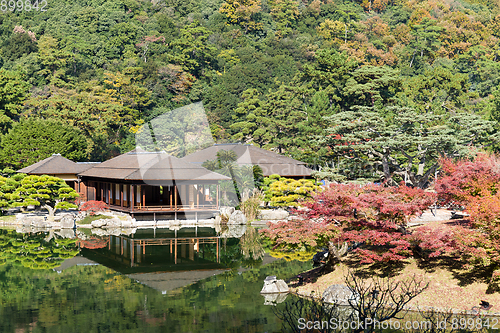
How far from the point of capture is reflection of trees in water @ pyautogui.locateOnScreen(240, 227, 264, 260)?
58.6 ft

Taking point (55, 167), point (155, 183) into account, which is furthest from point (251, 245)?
point (55, 167)

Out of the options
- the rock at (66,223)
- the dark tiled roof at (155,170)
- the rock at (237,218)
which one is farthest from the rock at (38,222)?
the rock at (237,218)

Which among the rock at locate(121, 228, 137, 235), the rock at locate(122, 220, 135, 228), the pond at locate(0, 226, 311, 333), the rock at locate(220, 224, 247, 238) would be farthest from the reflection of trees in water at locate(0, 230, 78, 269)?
the rock at locate(220, 224, 247, 238)

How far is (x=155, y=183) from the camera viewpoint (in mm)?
24719

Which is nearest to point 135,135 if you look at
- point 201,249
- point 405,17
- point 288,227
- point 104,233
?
point 104,233

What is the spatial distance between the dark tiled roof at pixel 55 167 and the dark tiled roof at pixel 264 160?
6616 mm

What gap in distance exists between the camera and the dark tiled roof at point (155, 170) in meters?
24.6

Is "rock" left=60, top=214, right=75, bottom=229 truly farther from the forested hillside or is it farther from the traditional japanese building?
the forested hillside

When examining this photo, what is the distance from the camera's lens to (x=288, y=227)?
13008 millimetres

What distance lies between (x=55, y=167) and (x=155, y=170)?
8.10 m

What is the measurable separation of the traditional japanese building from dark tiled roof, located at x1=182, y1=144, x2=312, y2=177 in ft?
12.7

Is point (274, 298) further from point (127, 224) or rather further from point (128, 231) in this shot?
point (127, 224)

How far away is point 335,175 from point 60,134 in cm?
1960

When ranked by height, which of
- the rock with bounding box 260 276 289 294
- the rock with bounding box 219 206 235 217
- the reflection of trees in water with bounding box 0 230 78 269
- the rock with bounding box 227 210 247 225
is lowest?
the rock with bounding box 260 276 289 294
